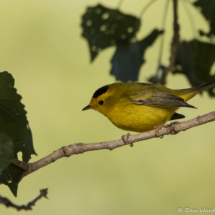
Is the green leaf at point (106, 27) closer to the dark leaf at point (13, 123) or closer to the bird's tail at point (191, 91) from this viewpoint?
the bird's tail at point (191, 91)

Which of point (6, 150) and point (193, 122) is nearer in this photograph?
point (6, 150)

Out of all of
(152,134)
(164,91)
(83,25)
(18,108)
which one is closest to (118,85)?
(164,91)

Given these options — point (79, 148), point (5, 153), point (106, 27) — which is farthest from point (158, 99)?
point (5, 153)

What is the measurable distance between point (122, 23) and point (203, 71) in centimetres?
78

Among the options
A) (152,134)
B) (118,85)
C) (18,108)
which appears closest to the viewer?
(18,108)

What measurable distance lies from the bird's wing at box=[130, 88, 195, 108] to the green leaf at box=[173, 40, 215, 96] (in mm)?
268

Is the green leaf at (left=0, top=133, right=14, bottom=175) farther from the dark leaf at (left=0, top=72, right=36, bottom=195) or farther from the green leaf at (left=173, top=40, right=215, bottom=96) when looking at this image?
the green leaf at (left=173, top=40, right=215, bottom=96)

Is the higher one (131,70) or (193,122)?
(131,70)

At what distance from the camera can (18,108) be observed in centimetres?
142

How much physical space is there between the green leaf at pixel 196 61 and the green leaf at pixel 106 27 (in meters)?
0.45

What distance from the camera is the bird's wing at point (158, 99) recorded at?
86.1 inches

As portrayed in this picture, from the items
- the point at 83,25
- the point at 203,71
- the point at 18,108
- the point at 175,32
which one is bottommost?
the point at 18,108

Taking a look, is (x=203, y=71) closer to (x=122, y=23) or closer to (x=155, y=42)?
(x=155, y=42)

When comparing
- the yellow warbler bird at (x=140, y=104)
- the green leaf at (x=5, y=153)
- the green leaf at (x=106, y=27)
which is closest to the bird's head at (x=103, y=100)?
the yellow warbler bird at (x=140, y=104)
